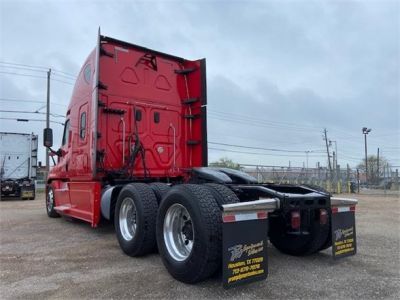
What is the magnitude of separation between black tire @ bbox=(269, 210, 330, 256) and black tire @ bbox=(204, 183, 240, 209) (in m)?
0.91

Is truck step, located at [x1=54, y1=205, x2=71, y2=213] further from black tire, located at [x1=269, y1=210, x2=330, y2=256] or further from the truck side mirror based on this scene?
black tire, located at [x1=269, y1=210, x2=330, y2=256]

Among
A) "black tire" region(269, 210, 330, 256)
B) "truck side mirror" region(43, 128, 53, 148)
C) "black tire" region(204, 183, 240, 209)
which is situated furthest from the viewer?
"truck side mirror" region(43, 128, 53, 148)

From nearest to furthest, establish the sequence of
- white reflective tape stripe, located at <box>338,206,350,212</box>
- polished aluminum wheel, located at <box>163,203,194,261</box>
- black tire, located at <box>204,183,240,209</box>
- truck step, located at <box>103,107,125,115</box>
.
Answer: black tire, located at <box>204,183,240,209</box> → polished aluminum wheel, located at <box>163,203,194,261</box> → white reflective tape stripe, located at <box>338,206,350,212</box> → truck step, located at <box>103,107,125,115</box>

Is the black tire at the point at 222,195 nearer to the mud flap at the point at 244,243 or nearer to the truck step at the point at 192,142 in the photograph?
the mud flap at the point at 244,243

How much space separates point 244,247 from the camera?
3803mm

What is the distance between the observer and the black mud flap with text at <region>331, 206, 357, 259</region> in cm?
483

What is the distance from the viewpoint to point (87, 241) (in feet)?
22.5

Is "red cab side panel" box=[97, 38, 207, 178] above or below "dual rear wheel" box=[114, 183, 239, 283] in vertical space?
above

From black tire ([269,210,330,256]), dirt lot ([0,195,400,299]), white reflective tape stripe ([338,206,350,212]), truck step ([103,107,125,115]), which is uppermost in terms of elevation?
truck step ([103,107,125,115])

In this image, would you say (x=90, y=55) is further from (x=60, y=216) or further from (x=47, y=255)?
(x=60, y=216)

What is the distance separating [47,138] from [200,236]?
252 inches

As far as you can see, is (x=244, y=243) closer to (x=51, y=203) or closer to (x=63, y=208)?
(x=63, y=208)

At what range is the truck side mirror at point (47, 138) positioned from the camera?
9.07 meters

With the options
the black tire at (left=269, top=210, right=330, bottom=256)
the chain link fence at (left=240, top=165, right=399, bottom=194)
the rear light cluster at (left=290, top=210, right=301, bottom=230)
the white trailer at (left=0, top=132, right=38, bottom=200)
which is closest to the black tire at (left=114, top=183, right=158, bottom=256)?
the black tire at (left=269, top=210, right=330, bottom=256)
